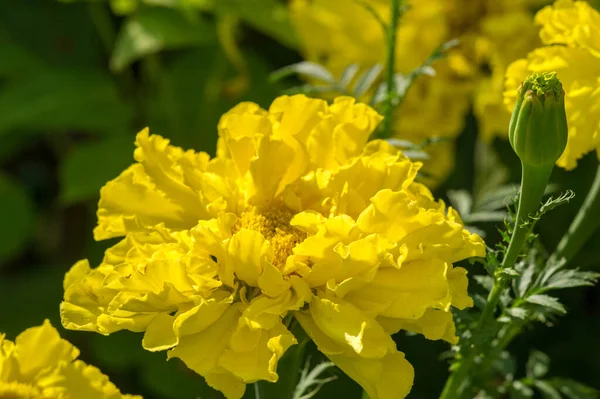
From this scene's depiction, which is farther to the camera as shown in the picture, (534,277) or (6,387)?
(534,277)

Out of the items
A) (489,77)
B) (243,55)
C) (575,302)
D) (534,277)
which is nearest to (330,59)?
(489,77)

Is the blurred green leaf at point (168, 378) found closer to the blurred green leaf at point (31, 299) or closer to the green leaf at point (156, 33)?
the blurred green leaf at point (31, 299)

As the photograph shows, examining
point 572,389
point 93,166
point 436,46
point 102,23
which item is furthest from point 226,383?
point 102,23

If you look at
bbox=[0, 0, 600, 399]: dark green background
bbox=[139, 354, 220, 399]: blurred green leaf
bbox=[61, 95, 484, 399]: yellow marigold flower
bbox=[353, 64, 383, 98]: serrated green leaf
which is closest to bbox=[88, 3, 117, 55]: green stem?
bbox=[0, 0, 600, 399]: dark green background

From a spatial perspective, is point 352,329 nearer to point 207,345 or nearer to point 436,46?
point 207,345

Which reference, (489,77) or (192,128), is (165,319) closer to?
(489,77)
